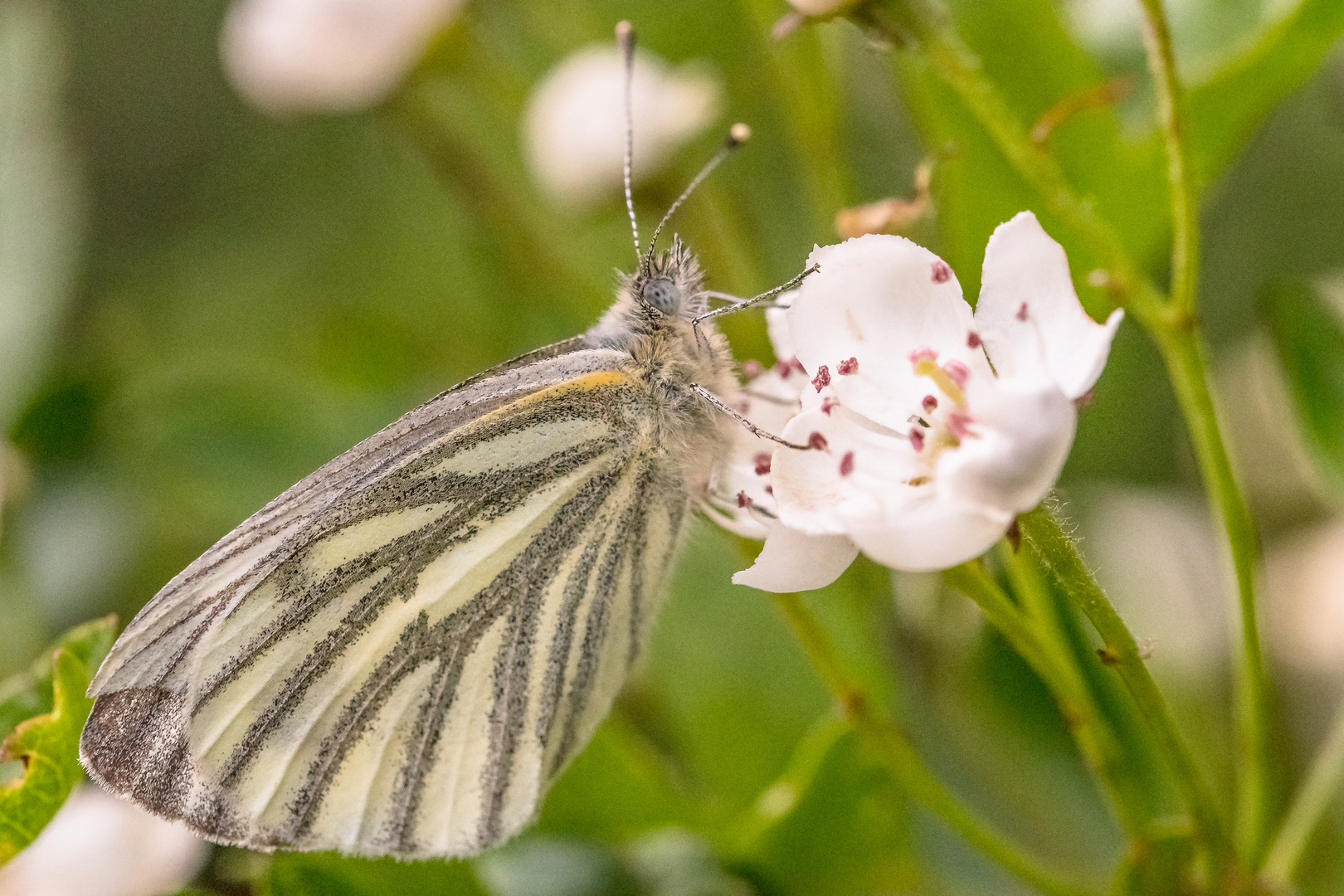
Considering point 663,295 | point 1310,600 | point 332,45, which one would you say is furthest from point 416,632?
point 1310,600

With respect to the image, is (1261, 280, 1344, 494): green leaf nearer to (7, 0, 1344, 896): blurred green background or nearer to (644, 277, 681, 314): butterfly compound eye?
(7, 0, 1344, 896): blurred green background

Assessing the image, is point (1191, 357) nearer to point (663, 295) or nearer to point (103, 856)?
point (663, 295)

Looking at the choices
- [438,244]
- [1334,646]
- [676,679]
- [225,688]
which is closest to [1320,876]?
[1334,646]

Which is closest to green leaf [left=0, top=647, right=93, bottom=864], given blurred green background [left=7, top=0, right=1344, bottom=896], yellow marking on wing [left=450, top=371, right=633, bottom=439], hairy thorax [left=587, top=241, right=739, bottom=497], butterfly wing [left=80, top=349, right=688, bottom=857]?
butterfly wing [left=80, top=349, right=688, bottom=857]

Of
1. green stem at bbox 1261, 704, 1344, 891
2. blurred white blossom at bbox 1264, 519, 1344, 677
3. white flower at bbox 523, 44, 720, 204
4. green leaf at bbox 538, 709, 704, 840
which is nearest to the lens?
green stem at bbox 1261, 704, 1344, 891

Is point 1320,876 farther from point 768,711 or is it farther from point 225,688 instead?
point 225,688
